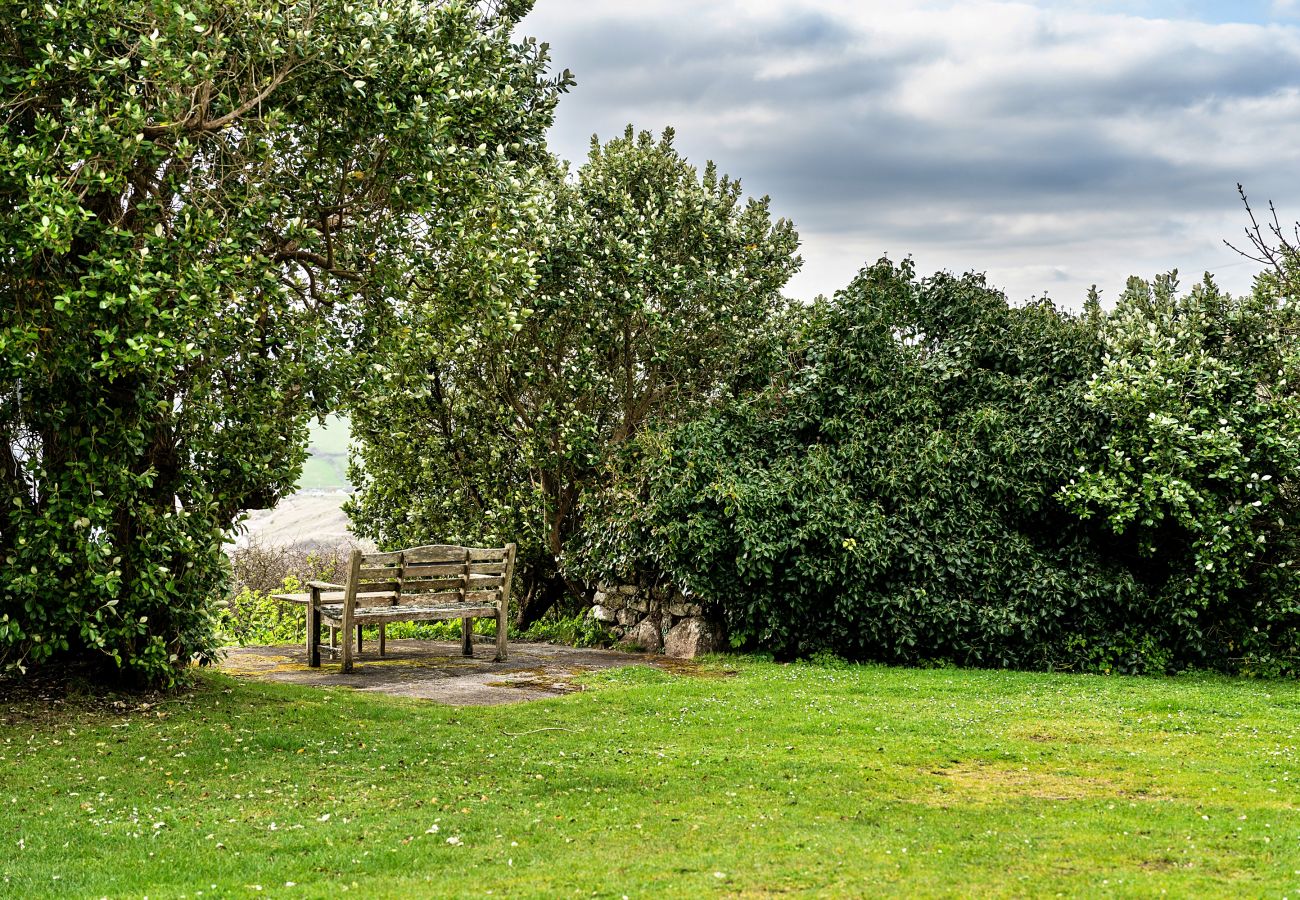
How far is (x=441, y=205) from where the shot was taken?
10.7 meters

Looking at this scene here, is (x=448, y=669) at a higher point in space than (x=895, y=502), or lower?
lower

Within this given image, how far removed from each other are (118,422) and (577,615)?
9.78 m

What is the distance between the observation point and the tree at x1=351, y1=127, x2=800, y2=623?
16219 millimetres

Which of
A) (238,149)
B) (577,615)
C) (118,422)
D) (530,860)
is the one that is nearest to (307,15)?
(238,149)

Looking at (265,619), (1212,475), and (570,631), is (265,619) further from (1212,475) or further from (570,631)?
(1212,475)

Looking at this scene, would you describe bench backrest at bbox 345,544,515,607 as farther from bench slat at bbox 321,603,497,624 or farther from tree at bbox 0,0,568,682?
tree at bbox 0,0,568,682

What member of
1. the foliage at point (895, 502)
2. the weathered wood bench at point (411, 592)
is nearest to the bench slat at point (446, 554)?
the weathered wood bench at point (411, 592)

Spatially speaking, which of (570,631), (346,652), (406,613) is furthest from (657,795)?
(570,631)

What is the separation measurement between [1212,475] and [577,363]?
8.72 metres

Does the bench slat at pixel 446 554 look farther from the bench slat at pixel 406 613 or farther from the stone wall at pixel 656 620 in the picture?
the stone wall at pixel 656 620

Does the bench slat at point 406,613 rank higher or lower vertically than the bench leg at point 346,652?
higher

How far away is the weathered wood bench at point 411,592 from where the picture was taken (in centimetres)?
1282

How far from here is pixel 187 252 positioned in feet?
29.1

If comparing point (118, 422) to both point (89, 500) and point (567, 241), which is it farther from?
point (567, 241)
